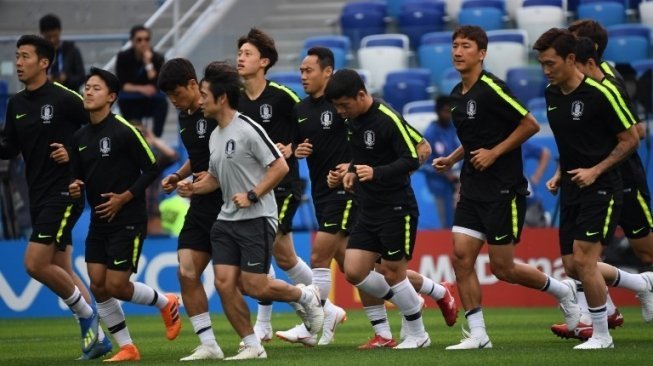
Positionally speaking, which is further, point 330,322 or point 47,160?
point 330,322

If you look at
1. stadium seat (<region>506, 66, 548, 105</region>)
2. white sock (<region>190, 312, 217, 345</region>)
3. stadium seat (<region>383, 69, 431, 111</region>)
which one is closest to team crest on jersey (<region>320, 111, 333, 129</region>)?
white sock (<region>190, 312, 217, 345</region>)

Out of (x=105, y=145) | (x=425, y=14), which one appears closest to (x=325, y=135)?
(x=105, y=145)

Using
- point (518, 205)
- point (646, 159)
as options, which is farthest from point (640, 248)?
point (646, 159)

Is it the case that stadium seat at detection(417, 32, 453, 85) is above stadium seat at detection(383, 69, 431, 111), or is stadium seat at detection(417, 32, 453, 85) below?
above

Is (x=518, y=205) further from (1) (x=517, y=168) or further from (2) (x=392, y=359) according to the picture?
(2) (x=392, y=359)

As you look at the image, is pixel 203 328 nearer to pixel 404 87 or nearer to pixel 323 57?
pixel 323 57

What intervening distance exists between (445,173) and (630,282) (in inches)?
257

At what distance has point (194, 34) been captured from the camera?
23.1 m

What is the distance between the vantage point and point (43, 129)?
12648 millimetres

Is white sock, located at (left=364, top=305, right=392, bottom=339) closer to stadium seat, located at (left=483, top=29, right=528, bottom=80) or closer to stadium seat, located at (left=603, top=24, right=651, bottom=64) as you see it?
stadium seat, located at (left=483, top=29, right=528, bottom=80)

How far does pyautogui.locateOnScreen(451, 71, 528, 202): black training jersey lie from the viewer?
11570 mm

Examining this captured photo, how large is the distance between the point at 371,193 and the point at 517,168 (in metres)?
1.18

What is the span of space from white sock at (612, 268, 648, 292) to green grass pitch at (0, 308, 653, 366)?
43 cm

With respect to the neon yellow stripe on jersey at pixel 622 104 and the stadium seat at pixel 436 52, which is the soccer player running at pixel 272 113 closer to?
the neon yellow stripe on jersey at pixel 622 104
